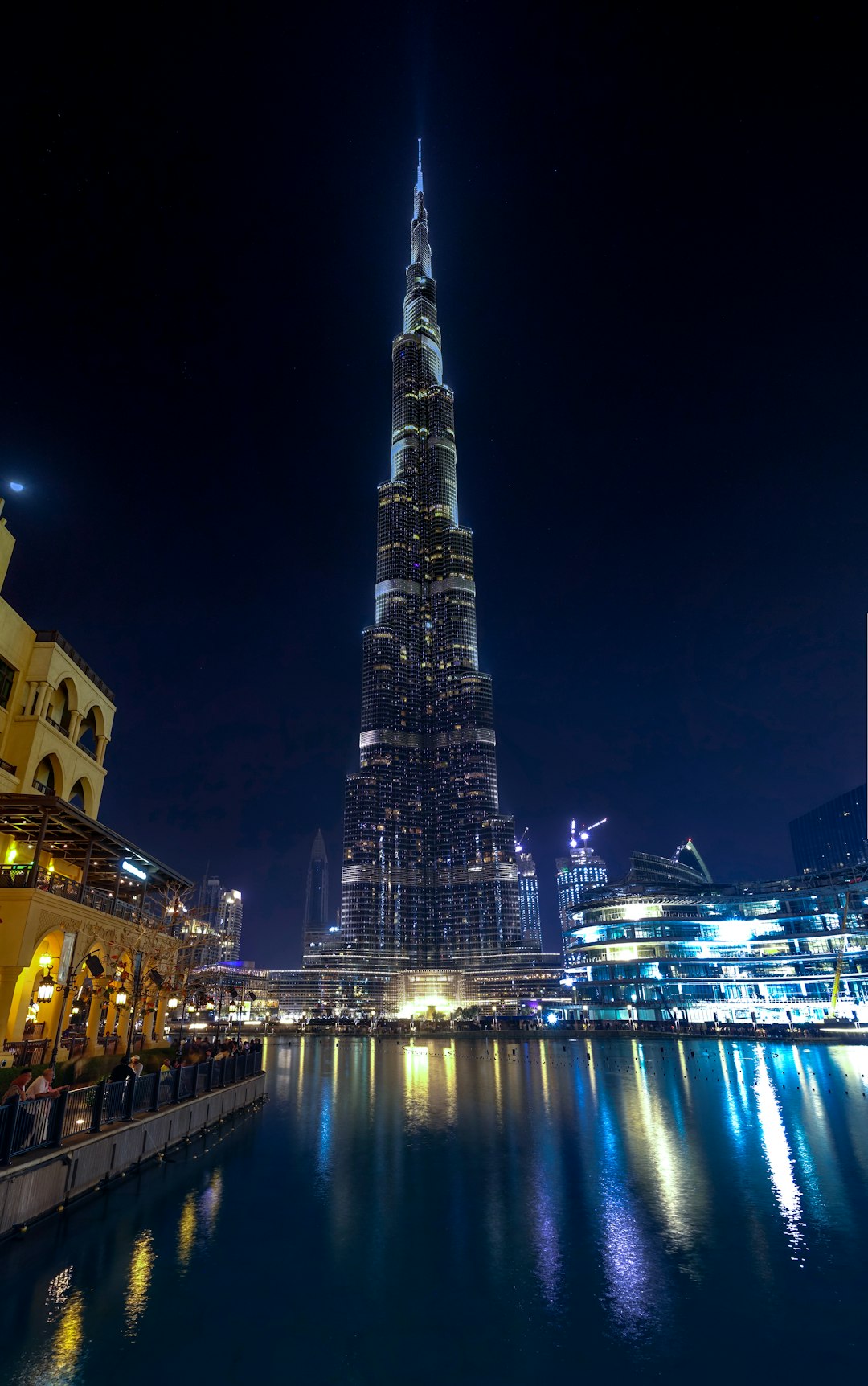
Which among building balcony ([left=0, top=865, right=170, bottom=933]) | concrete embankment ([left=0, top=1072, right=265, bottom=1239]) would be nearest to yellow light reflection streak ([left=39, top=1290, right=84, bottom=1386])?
concrete embankment ([left=0, top=1072, right=265, bottom=1239])

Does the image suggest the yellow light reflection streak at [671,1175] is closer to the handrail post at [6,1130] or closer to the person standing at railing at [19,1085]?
the handrail post at [6,1130]

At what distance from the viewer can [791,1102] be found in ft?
113

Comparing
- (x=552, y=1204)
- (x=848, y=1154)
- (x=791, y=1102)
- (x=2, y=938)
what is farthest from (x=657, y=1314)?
(x=791, y=1102)

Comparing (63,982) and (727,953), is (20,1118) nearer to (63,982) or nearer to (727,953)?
(63,982)

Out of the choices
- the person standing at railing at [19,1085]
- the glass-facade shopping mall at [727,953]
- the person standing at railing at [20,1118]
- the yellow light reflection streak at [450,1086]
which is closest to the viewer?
the person standing at railing at [20,1118]

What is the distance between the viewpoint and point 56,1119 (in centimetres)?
1545

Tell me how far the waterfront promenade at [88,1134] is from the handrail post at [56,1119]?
0.02 meters

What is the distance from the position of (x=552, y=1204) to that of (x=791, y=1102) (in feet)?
78.9

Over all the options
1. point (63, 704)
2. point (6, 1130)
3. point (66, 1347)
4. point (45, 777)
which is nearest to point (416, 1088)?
point (45, 777)

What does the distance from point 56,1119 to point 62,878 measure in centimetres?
1464

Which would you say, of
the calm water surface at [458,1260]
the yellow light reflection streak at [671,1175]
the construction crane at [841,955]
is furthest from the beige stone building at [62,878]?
the construction crane at [841,955]

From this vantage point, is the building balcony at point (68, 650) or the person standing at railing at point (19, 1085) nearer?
the person standing at railing at point (19, 1085)

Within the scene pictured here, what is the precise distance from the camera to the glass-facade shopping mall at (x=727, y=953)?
120312 mm

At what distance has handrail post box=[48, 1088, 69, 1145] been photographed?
15.4m
